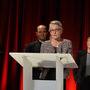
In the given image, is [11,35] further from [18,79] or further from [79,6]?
[79,6]

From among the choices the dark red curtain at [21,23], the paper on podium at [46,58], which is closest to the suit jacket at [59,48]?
the paper on podium at [46,58]

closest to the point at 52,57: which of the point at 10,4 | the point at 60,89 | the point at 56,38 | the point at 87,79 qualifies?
the point at 60,89

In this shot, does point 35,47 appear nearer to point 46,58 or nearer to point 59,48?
point 59,48

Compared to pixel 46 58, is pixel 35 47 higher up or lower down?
higher up

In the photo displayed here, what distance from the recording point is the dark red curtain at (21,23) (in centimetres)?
475

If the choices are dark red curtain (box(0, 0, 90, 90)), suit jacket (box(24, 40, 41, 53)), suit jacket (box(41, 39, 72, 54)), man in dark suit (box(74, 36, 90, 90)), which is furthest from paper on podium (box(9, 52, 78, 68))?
dark red curtain (box(0, 0, 90, 90))

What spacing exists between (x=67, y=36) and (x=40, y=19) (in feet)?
1.68

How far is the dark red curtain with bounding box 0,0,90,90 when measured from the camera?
4746 millimetres

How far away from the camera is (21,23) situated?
4.84m

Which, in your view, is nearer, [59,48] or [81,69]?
[59,48]

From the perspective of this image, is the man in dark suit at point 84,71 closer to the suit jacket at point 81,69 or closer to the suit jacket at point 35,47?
the suit jacket at point 81,69

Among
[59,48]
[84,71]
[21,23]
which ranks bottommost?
[84,71]

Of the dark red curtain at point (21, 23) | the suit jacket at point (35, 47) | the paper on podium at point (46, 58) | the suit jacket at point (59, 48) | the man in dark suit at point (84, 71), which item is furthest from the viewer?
the dark red curtain at point (21, 23)

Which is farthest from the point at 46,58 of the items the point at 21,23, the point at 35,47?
the point at 21,23
